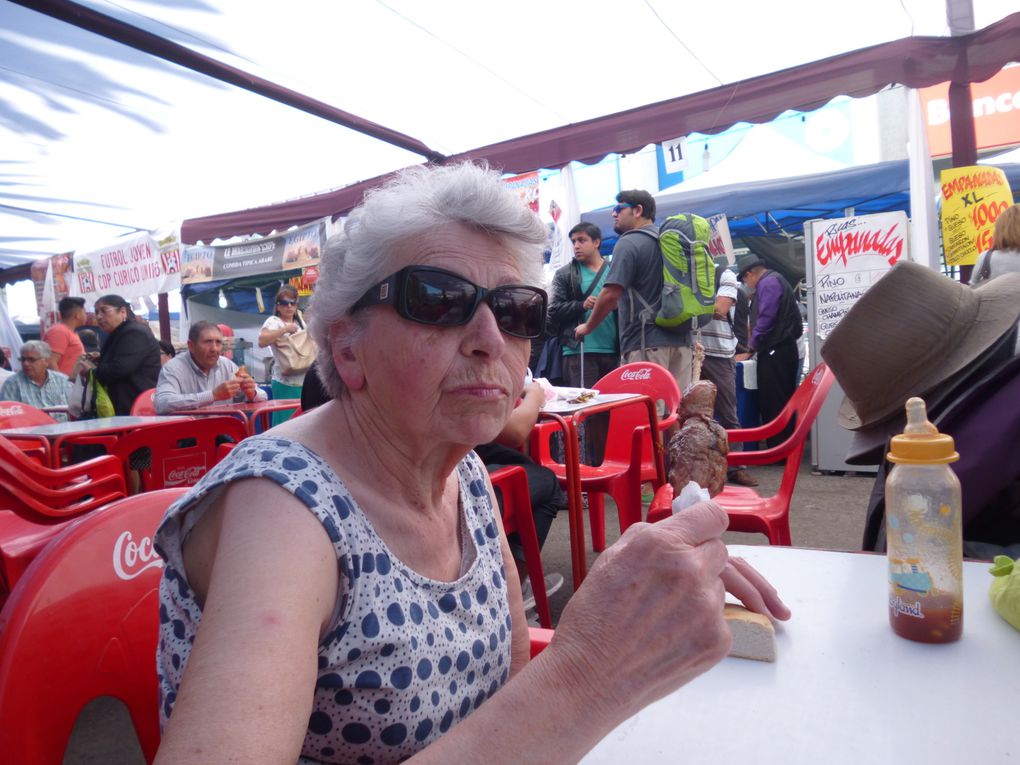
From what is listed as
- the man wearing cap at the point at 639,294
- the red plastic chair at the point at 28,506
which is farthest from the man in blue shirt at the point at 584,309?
the red plastic chair at the point at 28,506

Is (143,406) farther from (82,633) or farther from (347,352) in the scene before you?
(347,352)

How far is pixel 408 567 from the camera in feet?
3.43

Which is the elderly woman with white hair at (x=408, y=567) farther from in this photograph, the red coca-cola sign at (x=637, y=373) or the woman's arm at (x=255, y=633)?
the red coca-cola sign at (x=637, y=373)

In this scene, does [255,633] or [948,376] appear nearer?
[255,633]

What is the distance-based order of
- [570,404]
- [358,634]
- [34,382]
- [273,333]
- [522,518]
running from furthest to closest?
[34,382] → [273,333] → [570,404] → [522,518] → [358,634]

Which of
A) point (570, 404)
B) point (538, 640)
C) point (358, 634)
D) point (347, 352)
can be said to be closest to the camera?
point (358, 634)

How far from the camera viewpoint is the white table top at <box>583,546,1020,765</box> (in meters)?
0.84

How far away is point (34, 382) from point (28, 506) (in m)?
6.24

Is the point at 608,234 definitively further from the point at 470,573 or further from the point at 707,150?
the point at 470,573

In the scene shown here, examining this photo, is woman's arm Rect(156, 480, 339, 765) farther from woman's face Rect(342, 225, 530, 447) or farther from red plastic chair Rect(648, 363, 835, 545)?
red plastic chair Rect(648, 363, 835, 545)

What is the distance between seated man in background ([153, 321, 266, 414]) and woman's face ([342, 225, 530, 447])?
15.5 ft

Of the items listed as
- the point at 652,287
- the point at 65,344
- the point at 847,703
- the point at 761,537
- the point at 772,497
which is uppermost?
the point at 65,344

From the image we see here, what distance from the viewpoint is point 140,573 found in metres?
1.31

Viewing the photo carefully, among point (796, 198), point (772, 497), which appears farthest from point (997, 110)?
point (772, 497)
